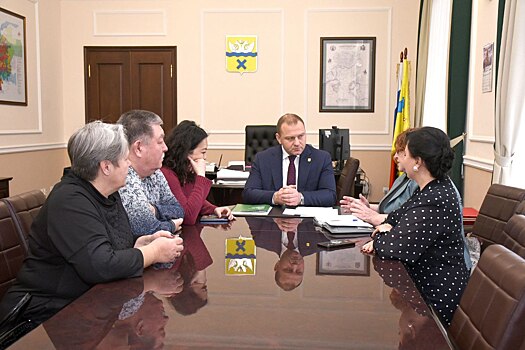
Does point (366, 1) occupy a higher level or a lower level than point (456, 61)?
higher

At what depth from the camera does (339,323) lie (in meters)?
1.45

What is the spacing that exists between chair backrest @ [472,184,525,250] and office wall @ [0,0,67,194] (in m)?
5.01

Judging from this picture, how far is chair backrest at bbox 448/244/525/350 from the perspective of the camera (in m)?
1.37

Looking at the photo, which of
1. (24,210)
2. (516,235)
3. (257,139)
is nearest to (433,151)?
(516,235)

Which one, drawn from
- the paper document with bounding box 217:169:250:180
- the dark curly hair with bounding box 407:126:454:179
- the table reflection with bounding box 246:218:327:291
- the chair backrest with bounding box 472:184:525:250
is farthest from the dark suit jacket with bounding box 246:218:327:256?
the paper document with bounding box 217:169:250:180

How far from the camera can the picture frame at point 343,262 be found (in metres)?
1.99

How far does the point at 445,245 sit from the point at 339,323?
100 centimetres

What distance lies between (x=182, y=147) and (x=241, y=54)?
4530 mm

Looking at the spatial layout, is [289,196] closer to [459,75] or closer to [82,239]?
[82,239]

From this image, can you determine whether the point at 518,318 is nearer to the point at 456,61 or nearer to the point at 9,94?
the point at 456,61

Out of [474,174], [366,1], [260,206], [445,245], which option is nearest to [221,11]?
[366,1]

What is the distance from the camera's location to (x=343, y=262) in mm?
2150

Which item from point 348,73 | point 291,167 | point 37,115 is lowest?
point 291,167

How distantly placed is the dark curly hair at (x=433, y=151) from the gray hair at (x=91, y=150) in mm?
1236
